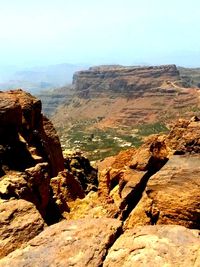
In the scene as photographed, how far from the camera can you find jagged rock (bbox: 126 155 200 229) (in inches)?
650

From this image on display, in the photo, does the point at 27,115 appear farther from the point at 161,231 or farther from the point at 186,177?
the point at 161,231

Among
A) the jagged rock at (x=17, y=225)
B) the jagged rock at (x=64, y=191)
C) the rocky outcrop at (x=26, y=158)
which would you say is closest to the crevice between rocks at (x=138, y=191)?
the jagged rock at (x=17, y=225)

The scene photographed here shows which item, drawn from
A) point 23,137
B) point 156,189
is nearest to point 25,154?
point 23,137

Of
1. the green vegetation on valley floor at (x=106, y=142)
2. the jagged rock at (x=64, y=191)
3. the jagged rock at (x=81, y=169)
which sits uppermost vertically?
the jagged rock at (x=64, y=191)

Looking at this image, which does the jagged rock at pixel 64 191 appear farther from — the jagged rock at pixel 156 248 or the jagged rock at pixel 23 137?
the jagged rock at pixel 156 248

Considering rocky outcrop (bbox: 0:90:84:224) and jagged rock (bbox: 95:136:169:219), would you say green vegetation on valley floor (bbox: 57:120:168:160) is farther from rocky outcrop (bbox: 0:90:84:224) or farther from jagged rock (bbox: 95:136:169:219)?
jagged rock (bbox: 95:136:169:219)

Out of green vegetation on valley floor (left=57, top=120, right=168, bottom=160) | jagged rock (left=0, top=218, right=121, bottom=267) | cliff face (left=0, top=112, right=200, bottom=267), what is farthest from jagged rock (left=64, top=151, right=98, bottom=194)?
green vegetation on valley floor (left=57, top=120, right=168, bottom=160)

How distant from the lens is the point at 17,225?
16156 millimetres

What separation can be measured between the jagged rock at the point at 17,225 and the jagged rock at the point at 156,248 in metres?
3.36

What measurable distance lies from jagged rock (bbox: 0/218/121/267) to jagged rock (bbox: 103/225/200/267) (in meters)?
0.42

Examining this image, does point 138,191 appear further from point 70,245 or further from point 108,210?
point 70,245

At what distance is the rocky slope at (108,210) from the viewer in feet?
43.4

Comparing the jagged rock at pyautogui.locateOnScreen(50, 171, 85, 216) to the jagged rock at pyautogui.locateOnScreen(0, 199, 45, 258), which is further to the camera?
the jagged rock at pyautogui.locateOnScreen(50, 171, 85, 216)

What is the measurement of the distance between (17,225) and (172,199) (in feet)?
18.8
